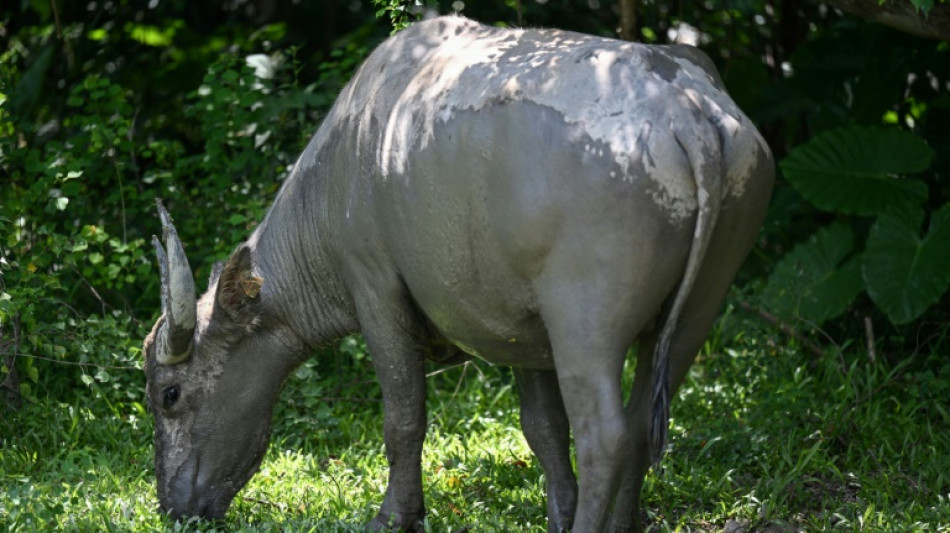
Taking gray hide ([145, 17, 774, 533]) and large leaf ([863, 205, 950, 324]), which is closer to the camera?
gray hide ([145, 17, 774, 533])

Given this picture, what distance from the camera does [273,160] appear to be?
8031mm

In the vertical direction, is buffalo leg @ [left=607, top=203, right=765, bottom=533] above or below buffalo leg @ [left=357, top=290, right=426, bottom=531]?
above

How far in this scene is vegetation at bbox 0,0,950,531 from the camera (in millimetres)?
5602

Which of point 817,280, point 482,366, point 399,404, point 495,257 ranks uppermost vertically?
point 495,257

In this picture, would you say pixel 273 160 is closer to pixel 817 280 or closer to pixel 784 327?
pixel 784 327

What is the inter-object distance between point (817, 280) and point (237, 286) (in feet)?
12.0

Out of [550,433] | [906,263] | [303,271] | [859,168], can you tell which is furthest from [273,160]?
[906,263]

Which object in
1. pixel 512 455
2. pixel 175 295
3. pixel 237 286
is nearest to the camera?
pixel 175 295

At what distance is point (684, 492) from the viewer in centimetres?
555

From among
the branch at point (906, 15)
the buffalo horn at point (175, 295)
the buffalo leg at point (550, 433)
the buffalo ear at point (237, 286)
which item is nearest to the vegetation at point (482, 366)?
the buffalo leg at point (550, 433)

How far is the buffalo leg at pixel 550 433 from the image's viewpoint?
5238mm

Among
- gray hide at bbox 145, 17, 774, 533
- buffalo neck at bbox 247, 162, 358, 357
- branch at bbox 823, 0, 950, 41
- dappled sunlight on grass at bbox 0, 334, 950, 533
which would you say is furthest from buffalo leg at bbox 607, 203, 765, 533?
branch at bbox 823, 0, 950, 41

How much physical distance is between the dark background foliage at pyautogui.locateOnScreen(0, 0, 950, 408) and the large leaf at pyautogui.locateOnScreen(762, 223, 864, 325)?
0.01 m

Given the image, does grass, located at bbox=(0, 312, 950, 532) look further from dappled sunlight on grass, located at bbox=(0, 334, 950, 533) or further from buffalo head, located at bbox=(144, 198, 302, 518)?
buffalo head, located at bbox=(144, 198, 302, 518)
